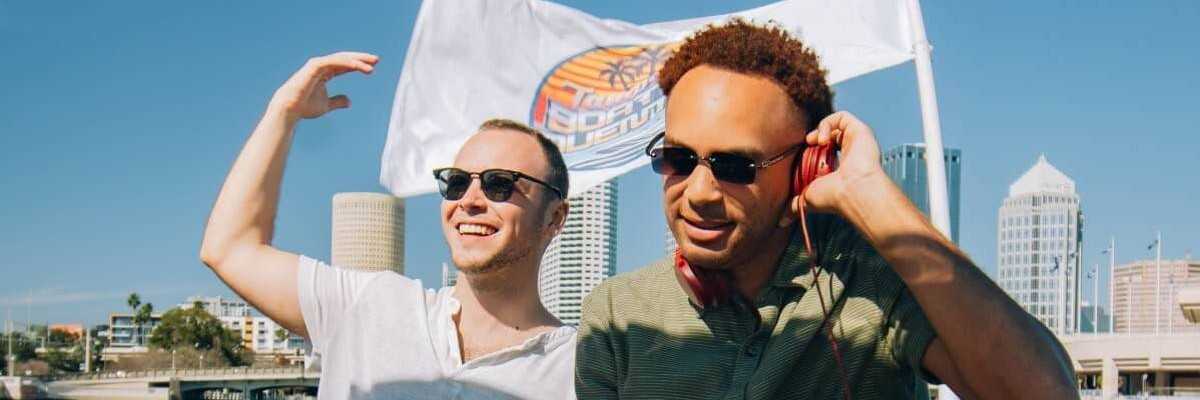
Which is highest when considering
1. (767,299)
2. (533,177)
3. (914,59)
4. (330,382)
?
(914,59)

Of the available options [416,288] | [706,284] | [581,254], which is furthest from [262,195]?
[581,254]

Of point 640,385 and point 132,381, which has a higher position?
point 640,385

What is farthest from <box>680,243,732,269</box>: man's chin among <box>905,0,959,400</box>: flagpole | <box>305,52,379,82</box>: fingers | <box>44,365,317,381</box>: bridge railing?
<box>44,365,317,381</box>: bridge railing

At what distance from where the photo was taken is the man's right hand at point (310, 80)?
3760mm

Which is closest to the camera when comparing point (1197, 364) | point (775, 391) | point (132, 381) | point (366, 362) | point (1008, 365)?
point (1008, 365)

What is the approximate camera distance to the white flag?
7.85 metres

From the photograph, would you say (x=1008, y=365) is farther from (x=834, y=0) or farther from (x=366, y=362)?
(x=834, y=0)

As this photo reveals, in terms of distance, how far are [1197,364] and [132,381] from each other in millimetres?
67632

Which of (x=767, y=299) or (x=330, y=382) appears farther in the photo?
(x=330, y=382)

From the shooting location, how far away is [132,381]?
9162 cm

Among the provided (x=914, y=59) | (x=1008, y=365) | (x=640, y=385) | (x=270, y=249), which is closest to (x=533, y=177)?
(x=270, y=249)

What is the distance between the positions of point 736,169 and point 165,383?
101131 millimetres

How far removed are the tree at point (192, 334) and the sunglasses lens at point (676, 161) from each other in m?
119

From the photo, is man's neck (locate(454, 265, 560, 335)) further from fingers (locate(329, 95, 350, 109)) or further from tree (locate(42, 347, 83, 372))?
tree (locate(42, 347, 83, 372))
